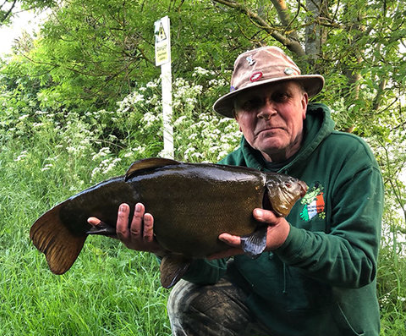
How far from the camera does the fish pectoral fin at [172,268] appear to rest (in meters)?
1.57

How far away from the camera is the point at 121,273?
117 inches

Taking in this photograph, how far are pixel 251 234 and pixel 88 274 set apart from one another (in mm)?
1883

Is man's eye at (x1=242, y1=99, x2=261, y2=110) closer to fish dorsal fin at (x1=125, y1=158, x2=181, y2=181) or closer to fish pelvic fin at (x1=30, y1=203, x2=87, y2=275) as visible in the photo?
fish dorsal fin at (x1=125, y1=158, x2=181, y2=181)

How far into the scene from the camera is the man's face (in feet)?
5.59

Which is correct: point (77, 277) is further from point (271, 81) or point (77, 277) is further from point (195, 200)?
point (271, 81)

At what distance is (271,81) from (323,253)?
29.2 inches

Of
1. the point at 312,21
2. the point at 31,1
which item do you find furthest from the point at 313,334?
the point at 31,1

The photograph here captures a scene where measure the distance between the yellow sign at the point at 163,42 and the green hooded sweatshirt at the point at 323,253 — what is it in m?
2.18

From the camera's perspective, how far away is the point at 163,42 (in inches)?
152

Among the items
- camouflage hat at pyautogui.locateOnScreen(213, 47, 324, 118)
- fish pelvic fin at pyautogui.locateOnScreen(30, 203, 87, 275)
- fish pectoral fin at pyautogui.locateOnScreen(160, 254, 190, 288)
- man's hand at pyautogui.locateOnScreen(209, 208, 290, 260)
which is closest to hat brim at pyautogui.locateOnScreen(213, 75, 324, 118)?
camouflage hat at pyautogui.locateOnScreen(213, 47, 324, 118)

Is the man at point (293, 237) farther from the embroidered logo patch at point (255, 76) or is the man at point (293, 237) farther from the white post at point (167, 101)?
the white post at point (167, 101)

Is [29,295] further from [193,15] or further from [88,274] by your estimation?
[193,15]

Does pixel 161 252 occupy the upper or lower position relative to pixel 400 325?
upper

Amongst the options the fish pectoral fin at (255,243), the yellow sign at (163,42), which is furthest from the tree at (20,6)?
the fish pectoral fin at (255,243)
